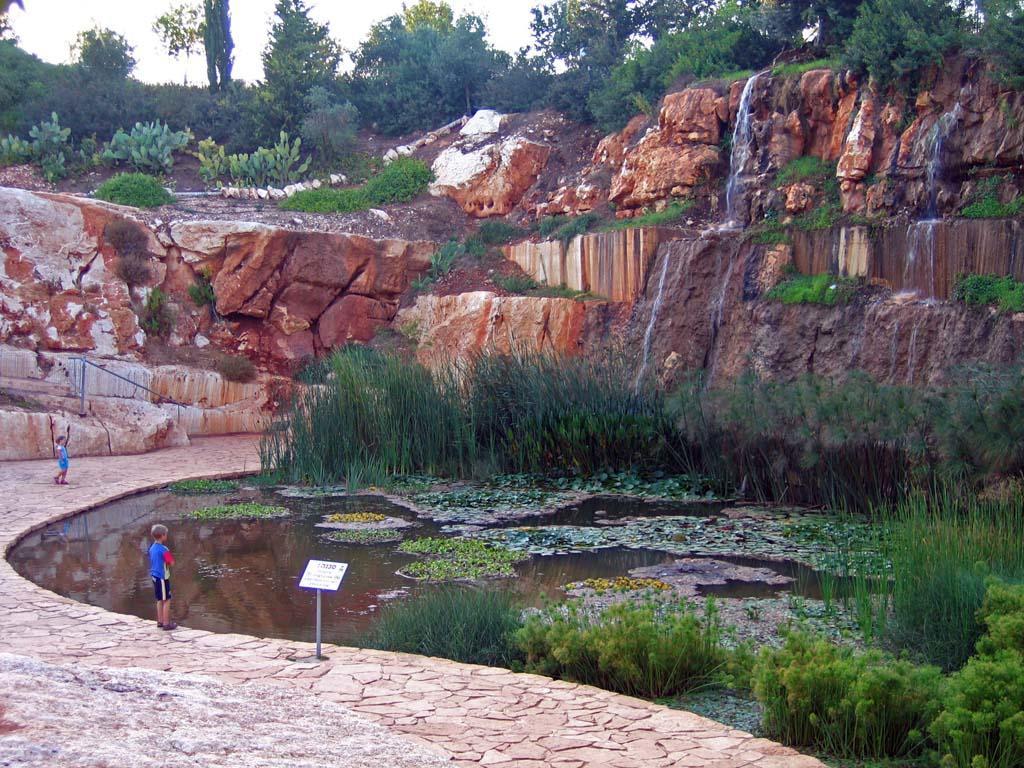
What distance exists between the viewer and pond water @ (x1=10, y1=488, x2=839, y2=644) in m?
6.91

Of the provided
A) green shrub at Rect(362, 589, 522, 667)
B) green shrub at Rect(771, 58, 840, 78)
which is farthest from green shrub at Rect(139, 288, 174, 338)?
green shrub at Rect(362, 589, 522, 667)

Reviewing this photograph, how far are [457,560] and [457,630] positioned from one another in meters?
2.67

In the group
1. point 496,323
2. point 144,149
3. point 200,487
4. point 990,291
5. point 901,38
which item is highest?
point 901,38

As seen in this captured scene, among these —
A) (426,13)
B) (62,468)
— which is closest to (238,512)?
(62,468)

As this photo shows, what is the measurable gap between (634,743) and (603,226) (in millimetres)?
16193

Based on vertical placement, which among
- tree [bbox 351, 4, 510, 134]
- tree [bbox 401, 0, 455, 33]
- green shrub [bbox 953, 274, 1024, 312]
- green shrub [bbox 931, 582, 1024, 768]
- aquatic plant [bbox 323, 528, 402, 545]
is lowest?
aquatic plant [bbox 323, 528, 402, 545]

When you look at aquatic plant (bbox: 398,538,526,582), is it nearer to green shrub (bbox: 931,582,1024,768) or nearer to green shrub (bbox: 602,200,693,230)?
green shrub (bbox: 931,582,1024,768)

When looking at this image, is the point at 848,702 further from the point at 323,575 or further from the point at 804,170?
the point at 804,170

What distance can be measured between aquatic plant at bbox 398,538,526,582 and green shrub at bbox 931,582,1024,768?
4.16 metres

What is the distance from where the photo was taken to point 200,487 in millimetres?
12547

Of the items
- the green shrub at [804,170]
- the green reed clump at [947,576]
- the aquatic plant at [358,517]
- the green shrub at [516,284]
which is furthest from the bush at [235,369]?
the green reed clump at [947,576]

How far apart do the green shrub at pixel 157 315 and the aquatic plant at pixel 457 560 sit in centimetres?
1104

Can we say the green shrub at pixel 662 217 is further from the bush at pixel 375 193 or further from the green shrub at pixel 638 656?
the green shrub at pixel 638 656

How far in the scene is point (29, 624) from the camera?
19.6 feet
